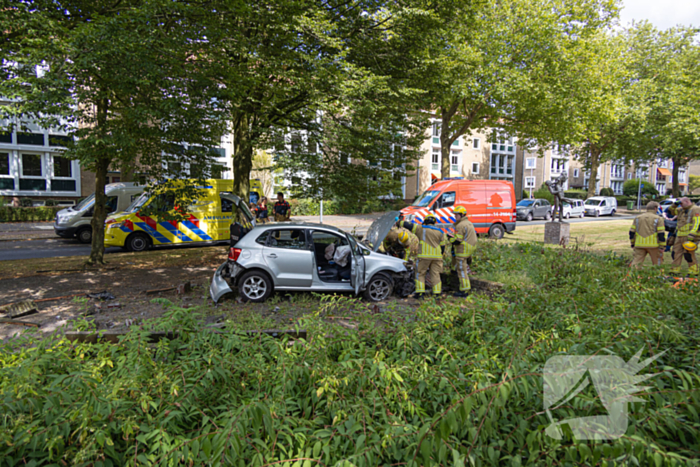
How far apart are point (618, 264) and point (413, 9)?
7634mm

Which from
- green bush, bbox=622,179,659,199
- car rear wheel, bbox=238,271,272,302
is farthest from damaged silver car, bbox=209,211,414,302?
green bush, bbox=622,179,659,199

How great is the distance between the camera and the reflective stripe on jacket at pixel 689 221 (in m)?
8.45

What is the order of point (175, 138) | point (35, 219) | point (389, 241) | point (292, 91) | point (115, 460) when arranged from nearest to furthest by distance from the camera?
point (115, 460) → point (175, 138) → point (389, 241) → point (292, 91) → point (35, 219)

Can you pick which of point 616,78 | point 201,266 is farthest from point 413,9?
point 616,78

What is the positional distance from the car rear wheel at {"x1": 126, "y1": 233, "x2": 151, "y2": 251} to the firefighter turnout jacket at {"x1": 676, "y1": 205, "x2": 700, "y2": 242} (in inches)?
600

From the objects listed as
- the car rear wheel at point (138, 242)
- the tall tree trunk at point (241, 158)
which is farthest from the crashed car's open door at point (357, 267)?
the car rear wheel at point (138, 242)

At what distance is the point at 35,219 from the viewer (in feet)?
72.0

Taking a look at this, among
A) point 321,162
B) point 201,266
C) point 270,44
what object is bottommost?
point 201,266

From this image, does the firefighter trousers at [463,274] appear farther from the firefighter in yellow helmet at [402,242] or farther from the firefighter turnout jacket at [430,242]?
the firefighter in yellow helmet at [402,242]

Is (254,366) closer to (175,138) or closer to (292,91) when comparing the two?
(175,138)

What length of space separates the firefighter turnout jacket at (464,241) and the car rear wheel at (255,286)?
3.73 m

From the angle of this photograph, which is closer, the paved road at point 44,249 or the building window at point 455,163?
the paved road at point 44,249

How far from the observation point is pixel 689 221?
878 centimetres

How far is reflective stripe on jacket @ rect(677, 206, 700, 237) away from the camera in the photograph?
8.45 meters
